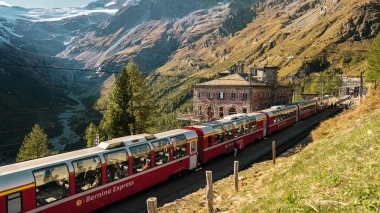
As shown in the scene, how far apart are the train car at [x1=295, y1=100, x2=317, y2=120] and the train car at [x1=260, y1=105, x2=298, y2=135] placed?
2.28 metres

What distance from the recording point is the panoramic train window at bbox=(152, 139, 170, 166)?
2114 cm

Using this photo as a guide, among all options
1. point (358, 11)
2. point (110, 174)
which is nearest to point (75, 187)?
point (110, 174)

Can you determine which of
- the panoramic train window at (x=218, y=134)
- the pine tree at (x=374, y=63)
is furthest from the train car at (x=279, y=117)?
the pine tree at (x=374, y=63)

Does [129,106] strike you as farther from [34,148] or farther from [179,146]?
[34,148]

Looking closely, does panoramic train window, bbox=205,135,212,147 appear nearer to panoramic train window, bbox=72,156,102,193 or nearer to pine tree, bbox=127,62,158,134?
panoramic train window, bbox=72,156,102,193

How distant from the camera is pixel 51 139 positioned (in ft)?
543

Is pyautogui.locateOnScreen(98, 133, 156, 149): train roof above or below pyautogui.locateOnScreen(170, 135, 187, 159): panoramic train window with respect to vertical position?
above

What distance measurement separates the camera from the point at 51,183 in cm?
1477

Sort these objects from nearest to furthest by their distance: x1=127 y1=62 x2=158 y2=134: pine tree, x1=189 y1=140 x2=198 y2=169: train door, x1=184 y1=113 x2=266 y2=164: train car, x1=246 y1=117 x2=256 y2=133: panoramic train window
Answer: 1. x1=189 y1=140 x2=198 y2=169: train door
2. x1=184 y1=113 x2=266 y2=164: train car
3. x1=246 y1=117 x2=256 y2=133: panoramic train window
4. x1=127 y1=62 x2=158 y2=134: pine tree

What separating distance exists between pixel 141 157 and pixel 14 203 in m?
8.11

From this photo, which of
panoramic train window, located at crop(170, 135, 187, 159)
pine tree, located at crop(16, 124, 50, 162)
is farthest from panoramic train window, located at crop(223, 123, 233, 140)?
pine tree, located at crop(16, 124, 50, 162)

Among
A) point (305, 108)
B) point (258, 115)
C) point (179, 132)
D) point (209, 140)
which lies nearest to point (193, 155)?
point (179, 132)

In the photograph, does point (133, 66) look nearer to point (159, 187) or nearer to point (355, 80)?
point (159, 187)

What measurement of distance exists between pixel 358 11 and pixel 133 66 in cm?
19703
